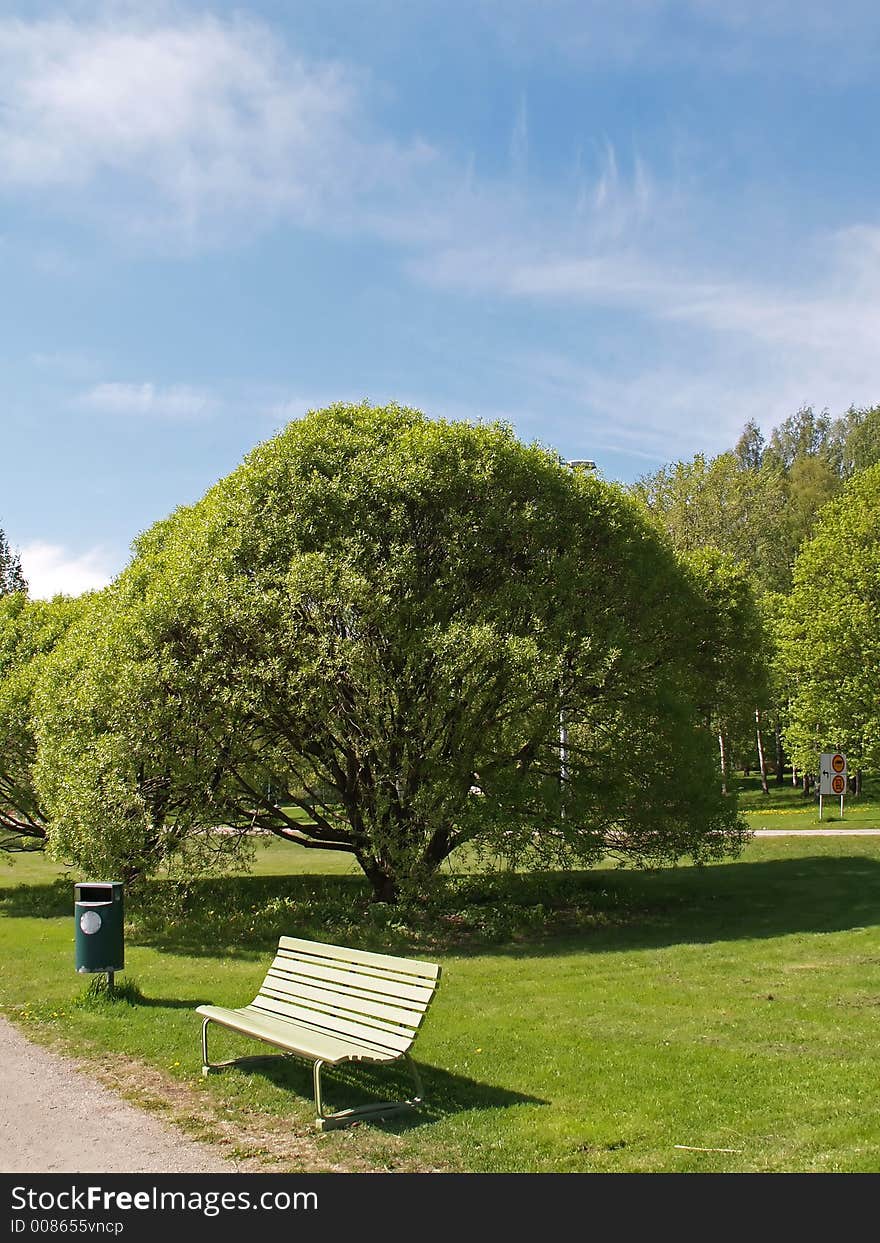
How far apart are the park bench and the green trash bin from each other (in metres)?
2.33

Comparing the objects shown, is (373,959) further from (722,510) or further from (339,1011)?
(722,510)

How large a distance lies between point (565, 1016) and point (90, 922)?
5.02 m

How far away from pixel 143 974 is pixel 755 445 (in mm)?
78204

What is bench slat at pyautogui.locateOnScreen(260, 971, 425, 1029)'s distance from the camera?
24.2 ft

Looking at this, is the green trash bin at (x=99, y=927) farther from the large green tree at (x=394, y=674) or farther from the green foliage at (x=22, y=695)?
the green foliage at (x=22, y=695)

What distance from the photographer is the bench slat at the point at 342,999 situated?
7.37 meters

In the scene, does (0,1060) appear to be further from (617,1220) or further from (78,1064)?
(617,1220)

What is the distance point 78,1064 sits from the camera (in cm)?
879

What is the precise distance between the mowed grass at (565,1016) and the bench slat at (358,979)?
72 centimetres

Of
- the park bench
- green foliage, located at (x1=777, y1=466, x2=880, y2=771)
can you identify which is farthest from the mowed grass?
green foliage, located at (x1=777, y1=466, x2=880, y2=771)

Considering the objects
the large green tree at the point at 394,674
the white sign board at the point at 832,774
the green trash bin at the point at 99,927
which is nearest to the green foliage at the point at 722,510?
the white sign board at the point at 832,774

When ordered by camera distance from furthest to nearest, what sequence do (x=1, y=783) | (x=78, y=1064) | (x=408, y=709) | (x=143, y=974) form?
(x=1, y=783) < (x=408, y=709) < (x=143, y=974) < (x=78, y=1064)

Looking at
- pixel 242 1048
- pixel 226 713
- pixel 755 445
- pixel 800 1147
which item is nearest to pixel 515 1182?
pixel 800 1147

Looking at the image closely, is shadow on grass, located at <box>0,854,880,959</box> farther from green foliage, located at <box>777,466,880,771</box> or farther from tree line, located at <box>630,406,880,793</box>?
green foliage, located at <box>777,466,880,771</box>
